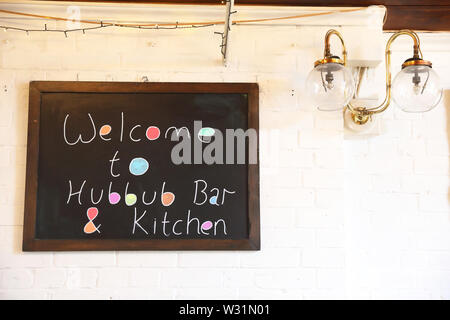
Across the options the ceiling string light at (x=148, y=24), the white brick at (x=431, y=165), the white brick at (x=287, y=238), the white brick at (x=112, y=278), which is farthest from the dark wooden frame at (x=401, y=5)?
the white brick at (x=112, y=278)

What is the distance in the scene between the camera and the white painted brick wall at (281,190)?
5.53 feet

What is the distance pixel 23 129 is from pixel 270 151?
100 cm

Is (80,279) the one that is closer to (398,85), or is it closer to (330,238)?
(330,238)

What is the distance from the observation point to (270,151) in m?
1.75

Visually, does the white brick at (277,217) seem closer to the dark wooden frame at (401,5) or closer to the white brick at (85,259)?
the white brick at (85,259)

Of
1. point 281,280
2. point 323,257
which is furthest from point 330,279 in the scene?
point 281,280

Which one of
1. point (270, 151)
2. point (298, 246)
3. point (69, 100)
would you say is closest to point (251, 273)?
point (298, 246)

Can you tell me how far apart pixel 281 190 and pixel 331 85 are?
47 centimetres

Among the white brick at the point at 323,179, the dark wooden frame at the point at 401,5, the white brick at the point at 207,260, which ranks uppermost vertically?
the dark wooden frame at the point at 401,5

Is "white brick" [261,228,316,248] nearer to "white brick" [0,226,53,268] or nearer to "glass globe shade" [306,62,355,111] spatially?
"glass globe shade" [306,62,355,111]

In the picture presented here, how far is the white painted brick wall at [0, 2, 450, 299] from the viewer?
1.69 m

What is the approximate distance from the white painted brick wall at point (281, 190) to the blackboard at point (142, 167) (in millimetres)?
→ 59

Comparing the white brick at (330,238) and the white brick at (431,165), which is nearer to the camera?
the white brick at (330,238)

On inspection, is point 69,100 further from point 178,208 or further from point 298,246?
point 298,246
